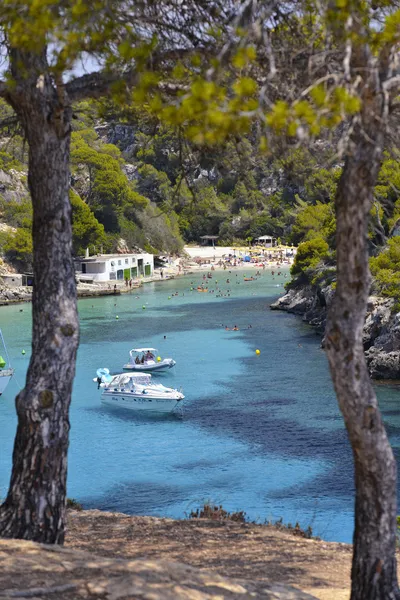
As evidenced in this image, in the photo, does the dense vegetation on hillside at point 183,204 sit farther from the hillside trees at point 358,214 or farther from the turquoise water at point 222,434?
the turquoise water at point 222,434

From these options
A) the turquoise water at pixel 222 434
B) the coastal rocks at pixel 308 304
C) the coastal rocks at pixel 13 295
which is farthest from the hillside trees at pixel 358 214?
the coastal rocks at pixel 13 295

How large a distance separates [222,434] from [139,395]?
18.6 feet

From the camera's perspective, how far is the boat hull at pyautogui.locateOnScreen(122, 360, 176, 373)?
39.9 m

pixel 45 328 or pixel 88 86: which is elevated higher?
pixel 88 86

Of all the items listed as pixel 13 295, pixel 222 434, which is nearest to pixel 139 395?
pixel 222 434

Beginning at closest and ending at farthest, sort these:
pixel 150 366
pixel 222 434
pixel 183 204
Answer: pixel 222 434 → pixel 150 366 → pixel 183 204

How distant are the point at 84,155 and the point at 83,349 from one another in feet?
166

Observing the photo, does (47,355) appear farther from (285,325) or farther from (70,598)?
(285,325)

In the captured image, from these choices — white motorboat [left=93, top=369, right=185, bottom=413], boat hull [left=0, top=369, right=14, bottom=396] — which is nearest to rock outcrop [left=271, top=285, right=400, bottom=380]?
white motorboat [left=93, top=369, right=185, bottom=413]

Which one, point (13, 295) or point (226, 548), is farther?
point (13, 295)

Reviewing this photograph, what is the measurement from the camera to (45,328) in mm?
7816

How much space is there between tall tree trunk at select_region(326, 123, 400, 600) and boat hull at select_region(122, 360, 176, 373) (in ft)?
110

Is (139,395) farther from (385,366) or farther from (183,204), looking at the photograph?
(183,204)

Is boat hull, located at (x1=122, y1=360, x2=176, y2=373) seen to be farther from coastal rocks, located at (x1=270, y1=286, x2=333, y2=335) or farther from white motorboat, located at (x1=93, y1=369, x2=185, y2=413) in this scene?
coastal rocks, located at (x1=270, y1=286, x2=333, y2=335)
